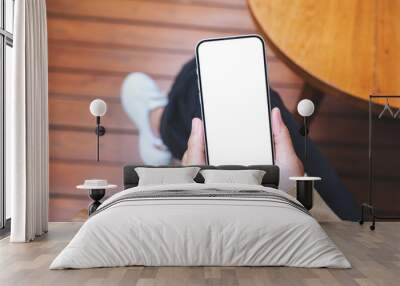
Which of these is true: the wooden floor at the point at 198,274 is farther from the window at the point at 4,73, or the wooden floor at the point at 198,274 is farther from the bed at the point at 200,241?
the window at the point at 4,73

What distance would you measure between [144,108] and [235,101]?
1.13 m

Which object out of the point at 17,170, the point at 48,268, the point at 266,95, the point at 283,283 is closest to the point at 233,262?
the point at 283,283

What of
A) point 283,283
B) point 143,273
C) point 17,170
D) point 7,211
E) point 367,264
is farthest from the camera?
point 7,211

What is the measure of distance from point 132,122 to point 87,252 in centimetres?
286

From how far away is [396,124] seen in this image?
658 centimetres

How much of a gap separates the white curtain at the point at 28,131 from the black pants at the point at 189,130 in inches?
63.2

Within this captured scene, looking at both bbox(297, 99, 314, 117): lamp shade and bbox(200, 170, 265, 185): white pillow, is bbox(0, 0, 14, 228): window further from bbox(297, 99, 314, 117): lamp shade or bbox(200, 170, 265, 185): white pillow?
bbox(297, 99, 314, 117): lamp shade

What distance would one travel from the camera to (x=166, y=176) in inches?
236

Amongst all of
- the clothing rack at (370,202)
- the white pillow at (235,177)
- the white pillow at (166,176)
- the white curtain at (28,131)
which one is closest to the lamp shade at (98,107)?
the white curtain at (28,131)

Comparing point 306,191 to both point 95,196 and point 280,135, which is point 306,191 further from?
point 95,196

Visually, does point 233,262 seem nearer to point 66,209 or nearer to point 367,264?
point 367,264

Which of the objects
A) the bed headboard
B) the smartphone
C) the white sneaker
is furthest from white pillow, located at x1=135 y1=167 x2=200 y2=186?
the smartphone

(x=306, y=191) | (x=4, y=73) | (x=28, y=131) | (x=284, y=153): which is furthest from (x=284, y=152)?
(x=4, y=73)

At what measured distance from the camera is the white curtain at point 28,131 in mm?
5105
